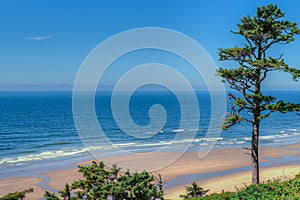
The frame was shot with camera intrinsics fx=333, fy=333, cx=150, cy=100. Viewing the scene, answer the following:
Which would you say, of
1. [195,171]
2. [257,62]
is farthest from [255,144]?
[195,171]

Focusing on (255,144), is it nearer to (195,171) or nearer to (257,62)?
(257,62)

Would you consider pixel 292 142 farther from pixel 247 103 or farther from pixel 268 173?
pixel 247 103

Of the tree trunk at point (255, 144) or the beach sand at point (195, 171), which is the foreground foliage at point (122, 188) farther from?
the beach sand at point (195, 171)

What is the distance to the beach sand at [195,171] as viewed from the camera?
2705 cm

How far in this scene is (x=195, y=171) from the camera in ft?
107

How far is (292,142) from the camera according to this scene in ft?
166

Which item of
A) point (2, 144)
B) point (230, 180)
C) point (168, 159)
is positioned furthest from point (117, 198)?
point (2, 144)

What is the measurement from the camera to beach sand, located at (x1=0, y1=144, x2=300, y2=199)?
27.0m

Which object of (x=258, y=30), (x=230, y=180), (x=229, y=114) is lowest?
A: (x=230, y=180)

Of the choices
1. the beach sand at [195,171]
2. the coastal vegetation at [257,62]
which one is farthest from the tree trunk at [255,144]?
the beach sand at [195,171]

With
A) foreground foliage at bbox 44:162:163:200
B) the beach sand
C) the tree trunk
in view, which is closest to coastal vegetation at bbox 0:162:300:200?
foreground foliage at bbox 44:162:163:200

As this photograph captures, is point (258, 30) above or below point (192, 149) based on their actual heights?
above

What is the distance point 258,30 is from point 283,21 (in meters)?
1.11

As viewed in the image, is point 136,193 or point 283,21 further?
point 283,21
